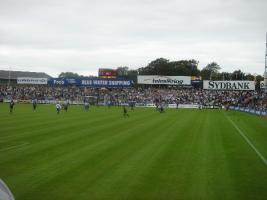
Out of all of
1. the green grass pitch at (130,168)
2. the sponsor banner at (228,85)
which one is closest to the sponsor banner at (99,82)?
the sponsor banner at (228,85)

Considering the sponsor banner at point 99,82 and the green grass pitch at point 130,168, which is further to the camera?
the sponsor banner at point 99,82

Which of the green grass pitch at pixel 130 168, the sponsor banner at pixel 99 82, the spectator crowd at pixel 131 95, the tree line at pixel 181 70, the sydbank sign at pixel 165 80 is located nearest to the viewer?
the green grass pitch at pixel 130 168

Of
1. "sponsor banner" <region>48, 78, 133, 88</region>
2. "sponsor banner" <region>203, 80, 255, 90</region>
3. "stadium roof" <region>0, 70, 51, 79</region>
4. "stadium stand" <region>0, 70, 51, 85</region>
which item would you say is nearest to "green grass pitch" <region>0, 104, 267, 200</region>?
"sponsor banner" <region>203, 80, 255, 90</region>

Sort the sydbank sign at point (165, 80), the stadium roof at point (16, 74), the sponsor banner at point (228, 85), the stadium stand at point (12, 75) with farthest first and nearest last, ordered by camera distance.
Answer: the stadium roof at point (16, 74) → the stadium stand at point (12, 75) → the sydbank sign at point (165, 80) → the sponsor banner at point (228, 85)

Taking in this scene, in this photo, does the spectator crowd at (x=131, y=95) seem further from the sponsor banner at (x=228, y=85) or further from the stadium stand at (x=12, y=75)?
the stadium stand at (x=12, y=75)

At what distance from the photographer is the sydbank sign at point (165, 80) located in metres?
93.8

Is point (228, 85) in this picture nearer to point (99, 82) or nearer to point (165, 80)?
point (165, 80)

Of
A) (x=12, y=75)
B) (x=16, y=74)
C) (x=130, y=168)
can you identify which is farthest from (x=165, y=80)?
(x=130, y=168)

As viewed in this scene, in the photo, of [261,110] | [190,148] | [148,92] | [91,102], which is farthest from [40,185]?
[148,92]

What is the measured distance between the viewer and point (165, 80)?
311 ft

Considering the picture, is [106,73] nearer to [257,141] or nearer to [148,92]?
[148,92]

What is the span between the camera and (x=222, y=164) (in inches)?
627

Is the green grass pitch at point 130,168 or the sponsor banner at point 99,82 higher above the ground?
the sponsor banner at point 99,82

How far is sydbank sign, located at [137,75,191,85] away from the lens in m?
93.8
